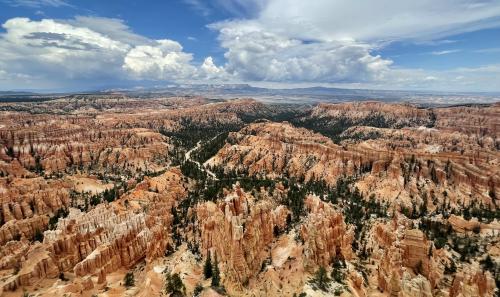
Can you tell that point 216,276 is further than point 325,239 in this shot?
No

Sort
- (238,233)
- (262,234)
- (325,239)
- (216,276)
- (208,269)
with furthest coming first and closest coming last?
1. (262,234)
2. (325,239)
3. (238,233)
4. (208,269)
5. (216,276)

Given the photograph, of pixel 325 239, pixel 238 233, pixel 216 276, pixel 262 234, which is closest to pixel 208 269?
pixel 216 276

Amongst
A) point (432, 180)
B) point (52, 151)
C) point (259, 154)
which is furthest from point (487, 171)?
point (52, 151)

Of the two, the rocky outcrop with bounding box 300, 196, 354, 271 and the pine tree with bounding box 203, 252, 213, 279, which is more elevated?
the rocky outcrop with bounding box 300, 196, 354, 271

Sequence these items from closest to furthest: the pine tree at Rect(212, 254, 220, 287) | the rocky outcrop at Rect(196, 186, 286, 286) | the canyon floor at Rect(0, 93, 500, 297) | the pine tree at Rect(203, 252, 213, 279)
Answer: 1. the pine tree at Rect(212, 254, 220, 287)
2. the canyon floor at Rect(0, 93, 500, 297)
3. the pine tree at Rect(203, 252, 213, 279)
4. the rocky outcrop at Rect(196, 186, 286, 286)

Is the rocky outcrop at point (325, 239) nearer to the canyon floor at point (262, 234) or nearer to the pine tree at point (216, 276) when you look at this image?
the canyon floor at point (262, 234)

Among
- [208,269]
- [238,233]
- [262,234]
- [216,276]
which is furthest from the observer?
[262,234]

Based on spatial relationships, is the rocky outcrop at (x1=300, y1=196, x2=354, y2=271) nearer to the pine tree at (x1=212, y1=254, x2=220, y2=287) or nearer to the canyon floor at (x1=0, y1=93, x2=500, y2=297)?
the canyon floor at (x1=0, y1=93, x2=500, y2=297)

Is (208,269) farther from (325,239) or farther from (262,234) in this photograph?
(325,239)

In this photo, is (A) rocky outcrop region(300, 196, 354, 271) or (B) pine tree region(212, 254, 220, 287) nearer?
(B) pine tree region(212, 254, 220, 287)

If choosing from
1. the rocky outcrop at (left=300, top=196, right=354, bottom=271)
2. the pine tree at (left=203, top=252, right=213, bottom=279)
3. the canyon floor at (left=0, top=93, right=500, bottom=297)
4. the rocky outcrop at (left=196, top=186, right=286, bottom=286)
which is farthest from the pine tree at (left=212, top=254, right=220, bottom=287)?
the rocky outcrop at (left=300, top=196, right=354, bottom=271)

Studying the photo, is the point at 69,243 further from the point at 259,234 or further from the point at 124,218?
the point at 259,234
